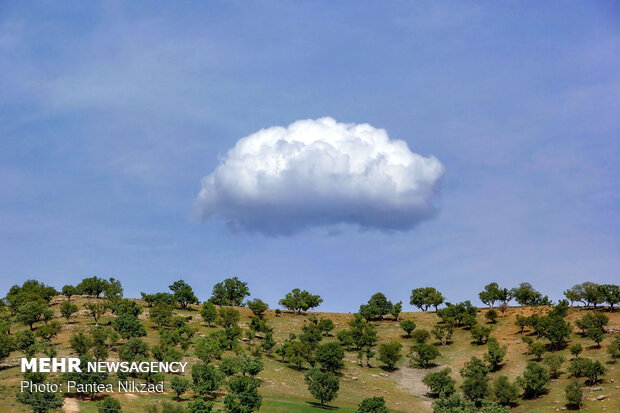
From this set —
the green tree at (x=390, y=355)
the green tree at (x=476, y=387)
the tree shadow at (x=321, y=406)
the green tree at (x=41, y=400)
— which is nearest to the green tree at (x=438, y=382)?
the green tree at (x=476, y=387)

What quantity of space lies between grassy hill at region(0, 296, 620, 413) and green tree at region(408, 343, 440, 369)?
233 centimetres

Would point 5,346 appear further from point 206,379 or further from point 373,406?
point 373,406

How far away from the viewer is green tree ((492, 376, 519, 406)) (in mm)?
130625

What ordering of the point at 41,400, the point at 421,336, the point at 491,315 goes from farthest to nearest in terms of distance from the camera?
the point at 491,315, the point at 421,336, the point at 41,400

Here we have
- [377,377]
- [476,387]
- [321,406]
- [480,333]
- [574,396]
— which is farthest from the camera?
[480,333]

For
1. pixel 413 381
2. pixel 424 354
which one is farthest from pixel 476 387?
pixel 424 354

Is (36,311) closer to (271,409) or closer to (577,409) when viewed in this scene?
(271,409)

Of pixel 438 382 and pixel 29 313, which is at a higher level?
pixel 29 313

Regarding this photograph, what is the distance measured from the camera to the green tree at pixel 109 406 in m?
99.2

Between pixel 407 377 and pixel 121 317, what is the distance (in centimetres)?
7381

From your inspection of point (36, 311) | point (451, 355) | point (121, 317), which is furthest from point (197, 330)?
point (451, 355)

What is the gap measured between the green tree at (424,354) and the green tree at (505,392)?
30.4 metres

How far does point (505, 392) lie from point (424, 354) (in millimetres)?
35194

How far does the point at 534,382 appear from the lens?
133 meters
